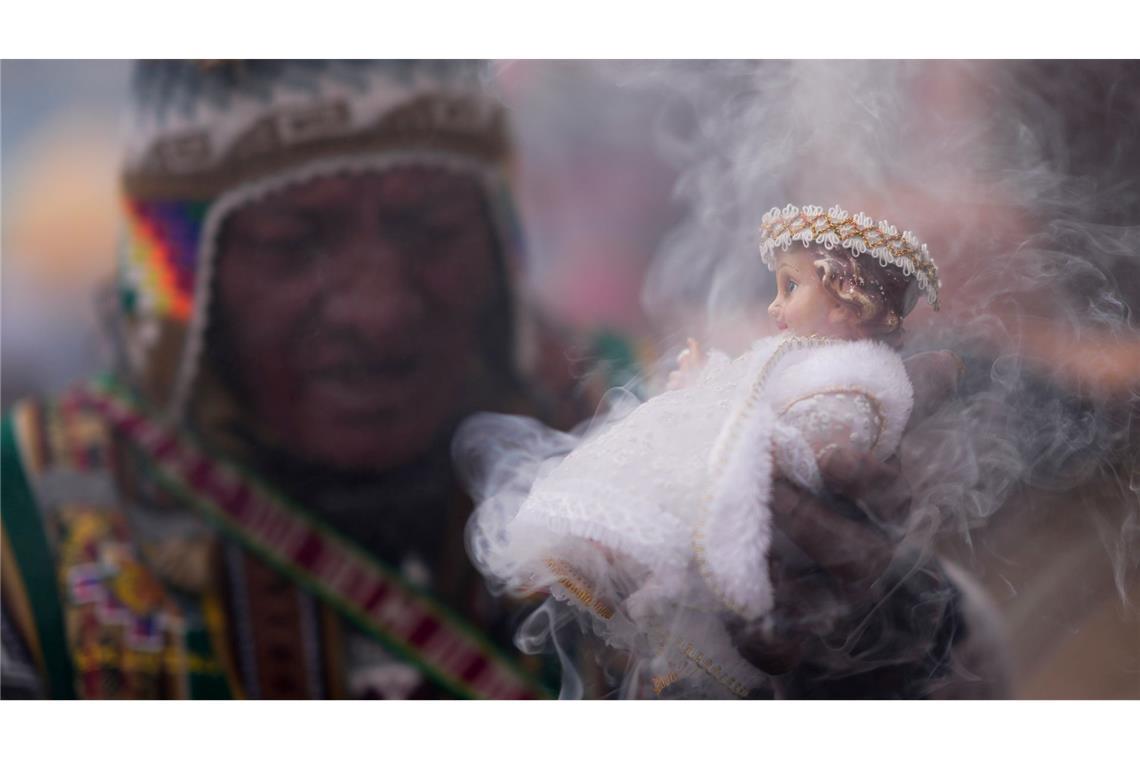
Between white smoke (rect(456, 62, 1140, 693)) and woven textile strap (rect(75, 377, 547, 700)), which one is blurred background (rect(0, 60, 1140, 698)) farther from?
woven textile strap (rect(75, 377, 547, 700))

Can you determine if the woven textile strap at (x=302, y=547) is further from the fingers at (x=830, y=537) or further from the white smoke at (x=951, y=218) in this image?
the fingers at (x=830, y=537)

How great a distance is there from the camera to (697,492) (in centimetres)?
233

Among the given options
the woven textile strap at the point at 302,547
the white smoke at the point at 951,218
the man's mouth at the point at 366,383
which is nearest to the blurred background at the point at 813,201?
the white smoke at the point at 951,218

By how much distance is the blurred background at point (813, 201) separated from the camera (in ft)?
8.53

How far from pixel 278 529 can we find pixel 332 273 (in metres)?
0.64

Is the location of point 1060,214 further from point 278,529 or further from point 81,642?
point 81,642

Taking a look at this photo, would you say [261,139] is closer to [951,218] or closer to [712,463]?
[712,463]

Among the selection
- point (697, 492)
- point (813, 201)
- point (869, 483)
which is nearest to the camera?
point (697, 492)

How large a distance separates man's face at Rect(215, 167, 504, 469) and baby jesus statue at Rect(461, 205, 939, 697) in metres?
0.20

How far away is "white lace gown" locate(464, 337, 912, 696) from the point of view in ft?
7.63

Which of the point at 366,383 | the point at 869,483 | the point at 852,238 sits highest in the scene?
the point at 852,238

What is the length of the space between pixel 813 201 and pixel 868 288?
271 mm

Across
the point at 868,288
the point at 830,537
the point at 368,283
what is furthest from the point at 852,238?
the point at 368,283

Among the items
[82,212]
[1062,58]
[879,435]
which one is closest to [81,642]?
[82,212]
